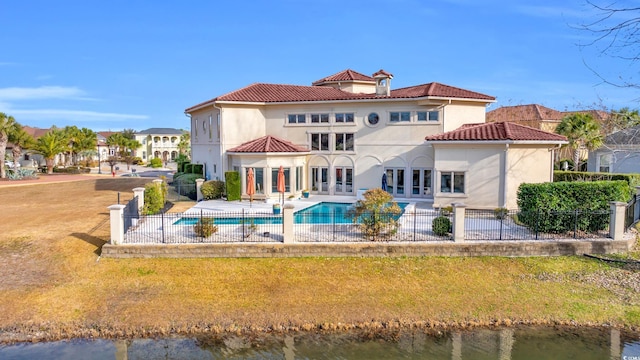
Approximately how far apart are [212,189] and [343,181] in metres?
8.96

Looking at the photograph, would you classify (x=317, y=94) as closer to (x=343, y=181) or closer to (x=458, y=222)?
(x=343, y=181)

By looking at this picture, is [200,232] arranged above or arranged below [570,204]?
below

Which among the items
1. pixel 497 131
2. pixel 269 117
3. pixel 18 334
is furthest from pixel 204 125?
pixel 18 334

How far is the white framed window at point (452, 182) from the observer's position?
26281 mm

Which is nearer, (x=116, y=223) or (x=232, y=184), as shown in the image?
(x=116, y=223)

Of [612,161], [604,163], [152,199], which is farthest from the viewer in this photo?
[604,163]

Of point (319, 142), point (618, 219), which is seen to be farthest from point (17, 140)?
point (618, 219)

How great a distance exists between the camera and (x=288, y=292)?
15.3 meters

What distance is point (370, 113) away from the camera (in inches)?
1208

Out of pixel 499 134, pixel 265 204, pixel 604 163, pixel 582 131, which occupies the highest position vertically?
pixel 582 131

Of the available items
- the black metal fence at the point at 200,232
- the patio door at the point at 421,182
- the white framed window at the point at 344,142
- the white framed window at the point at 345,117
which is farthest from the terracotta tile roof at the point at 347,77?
the black metal fence at the point at 200,232

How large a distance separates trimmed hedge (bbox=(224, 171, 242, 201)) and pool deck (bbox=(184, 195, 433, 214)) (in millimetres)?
490

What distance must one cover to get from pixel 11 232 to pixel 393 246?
17.4 meters

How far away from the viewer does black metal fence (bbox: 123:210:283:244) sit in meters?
18.6
